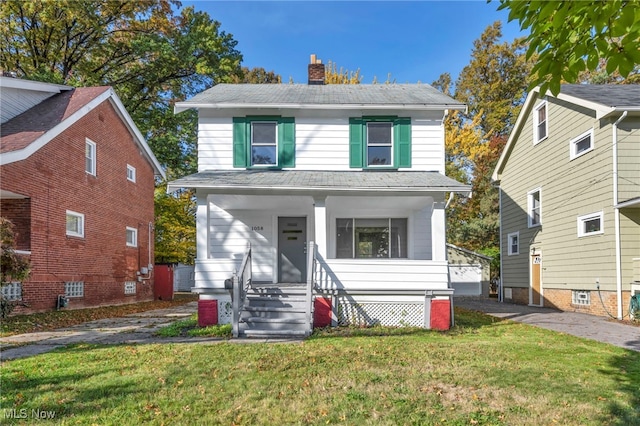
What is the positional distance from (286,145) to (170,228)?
1454 centimetres

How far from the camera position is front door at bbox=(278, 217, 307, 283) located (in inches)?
447

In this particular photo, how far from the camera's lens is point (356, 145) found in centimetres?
1110

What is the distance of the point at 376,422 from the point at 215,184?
6.68 m

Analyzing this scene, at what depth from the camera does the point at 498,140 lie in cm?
2558

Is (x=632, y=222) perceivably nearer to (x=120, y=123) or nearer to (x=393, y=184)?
(x=393, y=184)

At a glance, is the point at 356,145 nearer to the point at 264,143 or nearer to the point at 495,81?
the point at 264,143

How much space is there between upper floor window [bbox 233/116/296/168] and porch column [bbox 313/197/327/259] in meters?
2.19

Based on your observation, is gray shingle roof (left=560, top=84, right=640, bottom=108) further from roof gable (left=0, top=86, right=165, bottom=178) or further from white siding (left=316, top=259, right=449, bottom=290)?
roof gable (left=0, top=86, right=165, bottom=178)

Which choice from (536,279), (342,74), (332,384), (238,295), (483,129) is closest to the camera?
(332,384)

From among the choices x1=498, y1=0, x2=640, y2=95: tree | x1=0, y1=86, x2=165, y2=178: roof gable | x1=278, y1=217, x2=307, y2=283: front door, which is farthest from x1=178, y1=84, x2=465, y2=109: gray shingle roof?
x1=498, y1=0, x2=640, y2=95: tree

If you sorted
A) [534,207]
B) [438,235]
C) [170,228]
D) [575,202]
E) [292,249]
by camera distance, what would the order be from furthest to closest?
1. [170,228]
2. [534,207]
3. [575,202]
4. [292,249]
5. [438,235]

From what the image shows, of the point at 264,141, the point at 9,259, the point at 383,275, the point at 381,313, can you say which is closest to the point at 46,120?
the point at 9,259

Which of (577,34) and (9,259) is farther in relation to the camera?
(9,259)

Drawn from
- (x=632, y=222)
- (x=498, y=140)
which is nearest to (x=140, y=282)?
(x=632, y=222)
